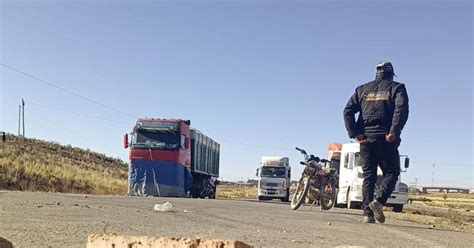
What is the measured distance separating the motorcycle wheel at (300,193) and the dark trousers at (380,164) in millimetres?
4789

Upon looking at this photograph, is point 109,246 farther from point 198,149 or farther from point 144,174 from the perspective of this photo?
point 198,149

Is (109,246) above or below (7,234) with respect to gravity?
above

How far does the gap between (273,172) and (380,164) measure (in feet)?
85.8

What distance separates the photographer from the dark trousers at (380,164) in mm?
6410

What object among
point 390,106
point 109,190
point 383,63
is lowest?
point 109,190

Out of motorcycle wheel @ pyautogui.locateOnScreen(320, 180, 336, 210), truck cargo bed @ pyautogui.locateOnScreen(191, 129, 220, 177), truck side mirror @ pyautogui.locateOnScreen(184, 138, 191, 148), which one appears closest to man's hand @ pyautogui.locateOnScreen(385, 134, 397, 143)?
motorcycle wheel @ pyautogui.locateOnScreen(320, 180, 336, 210)

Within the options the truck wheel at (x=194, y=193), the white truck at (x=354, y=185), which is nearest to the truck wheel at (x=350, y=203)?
the white truck at (x=354, y=185)

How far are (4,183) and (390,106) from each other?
18913 mm

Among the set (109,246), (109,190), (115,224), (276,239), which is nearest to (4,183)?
(109,190)

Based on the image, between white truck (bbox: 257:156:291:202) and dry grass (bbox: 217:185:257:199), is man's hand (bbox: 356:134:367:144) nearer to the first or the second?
white truck (bbox: 257:156:291:202)

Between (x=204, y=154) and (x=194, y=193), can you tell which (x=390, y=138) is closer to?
(x=194, y=193)

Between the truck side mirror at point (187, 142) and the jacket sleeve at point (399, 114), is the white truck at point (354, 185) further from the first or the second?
the jacket sleeve at point (399, 114)

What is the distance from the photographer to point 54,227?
4684mm

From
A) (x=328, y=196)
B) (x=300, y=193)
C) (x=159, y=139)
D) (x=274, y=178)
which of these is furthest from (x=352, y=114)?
(x=274, y=178)
